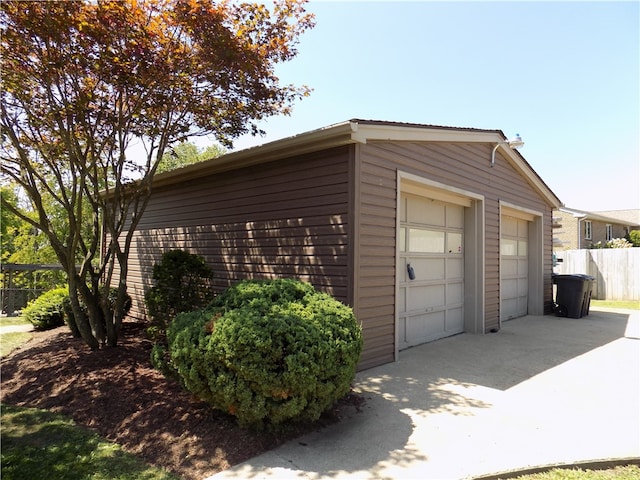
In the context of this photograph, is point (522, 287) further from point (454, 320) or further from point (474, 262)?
point (454, 320)

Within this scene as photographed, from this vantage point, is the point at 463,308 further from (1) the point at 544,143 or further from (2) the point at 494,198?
(1) the point at 544,143

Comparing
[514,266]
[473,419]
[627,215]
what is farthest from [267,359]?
[627,215]

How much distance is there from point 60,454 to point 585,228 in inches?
1070

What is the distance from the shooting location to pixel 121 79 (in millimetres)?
4602

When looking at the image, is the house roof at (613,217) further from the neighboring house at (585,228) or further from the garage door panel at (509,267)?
the garage door panel at (509,267)

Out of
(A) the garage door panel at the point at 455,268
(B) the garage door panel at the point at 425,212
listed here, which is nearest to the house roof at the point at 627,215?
(A) the garage door panel at the point at 455,268

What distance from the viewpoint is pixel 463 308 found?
743 cm

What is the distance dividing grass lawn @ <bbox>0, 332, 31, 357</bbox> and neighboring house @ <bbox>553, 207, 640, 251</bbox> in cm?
2289

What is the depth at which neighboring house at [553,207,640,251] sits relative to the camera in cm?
2167

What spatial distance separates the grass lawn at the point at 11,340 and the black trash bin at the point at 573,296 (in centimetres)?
1163

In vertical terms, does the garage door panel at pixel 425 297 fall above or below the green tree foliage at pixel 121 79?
below

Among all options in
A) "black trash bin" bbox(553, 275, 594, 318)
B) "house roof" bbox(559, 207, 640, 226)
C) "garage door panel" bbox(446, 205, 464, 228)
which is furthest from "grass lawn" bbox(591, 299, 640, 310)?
"garage door panel" bbox(446, 205, 464, 228)

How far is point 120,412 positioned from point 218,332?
145 cm

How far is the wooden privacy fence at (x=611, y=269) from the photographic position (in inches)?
546
